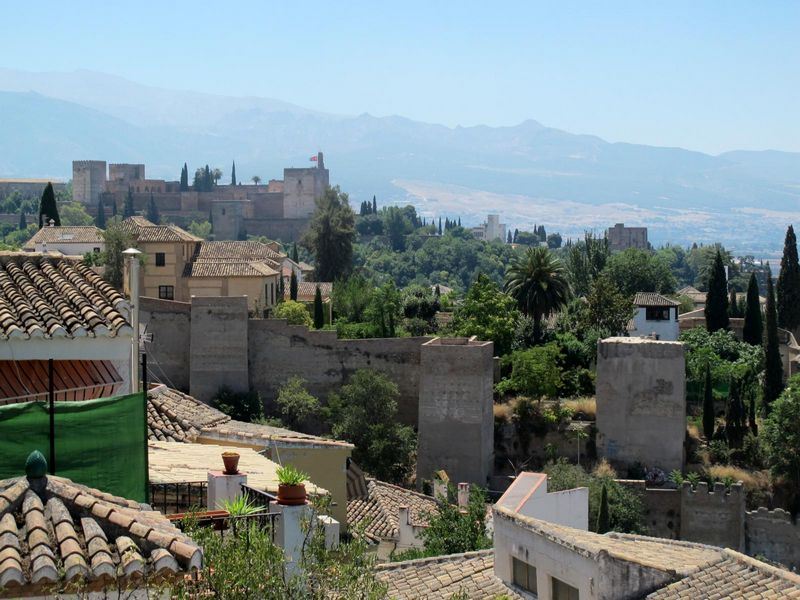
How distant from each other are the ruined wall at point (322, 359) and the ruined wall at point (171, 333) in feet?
5.40

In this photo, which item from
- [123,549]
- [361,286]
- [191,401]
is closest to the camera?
[123,549]

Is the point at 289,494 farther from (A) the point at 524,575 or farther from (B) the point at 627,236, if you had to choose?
(B) the point at 627,236

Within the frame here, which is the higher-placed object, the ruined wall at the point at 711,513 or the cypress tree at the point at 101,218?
the cypress tree at the point at 101,218

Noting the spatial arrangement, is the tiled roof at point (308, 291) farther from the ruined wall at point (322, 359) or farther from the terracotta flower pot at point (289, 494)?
the terracotta flower pot at point (289, 494)

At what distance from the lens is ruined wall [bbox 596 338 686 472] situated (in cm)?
3344

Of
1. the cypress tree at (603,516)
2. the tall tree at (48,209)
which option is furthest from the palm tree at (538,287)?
the tall tree at (48,209)

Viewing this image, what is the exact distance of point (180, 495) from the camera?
1038cm

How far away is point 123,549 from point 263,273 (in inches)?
1446

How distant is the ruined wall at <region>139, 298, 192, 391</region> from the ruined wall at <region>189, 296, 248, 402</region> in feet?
0.77

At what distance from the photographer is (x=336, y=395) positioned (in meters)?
35.8

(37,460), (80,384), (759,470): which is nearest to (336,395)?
(759,470)

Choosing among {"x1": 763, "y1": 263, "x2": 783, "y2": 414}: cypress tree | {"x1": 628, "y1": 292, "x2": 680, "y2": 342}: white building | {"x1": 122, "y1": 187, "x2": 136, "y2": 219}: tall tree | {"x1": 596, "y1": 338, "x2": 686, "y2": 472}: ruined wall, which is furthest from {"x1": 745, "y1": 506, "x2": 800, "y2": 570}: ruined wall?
{"x1": 122, "y1": 187, "x2": 136, "y2": 219}: tall tree

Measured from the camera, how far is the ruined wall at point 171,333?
119 feet

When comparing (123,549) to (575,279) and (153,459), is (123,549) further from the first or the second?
(575,279)
